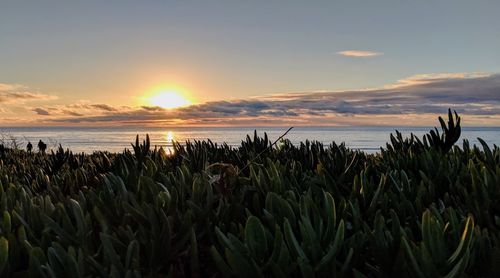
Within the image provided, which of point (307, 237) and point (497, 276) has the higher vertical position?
point (307, 237)

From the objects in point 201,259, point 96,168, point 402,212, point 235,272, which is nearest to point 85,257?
point 201,259

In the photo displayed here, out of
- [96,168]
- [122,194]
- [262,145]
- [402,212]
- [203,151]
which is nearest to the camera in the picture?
[402,212]

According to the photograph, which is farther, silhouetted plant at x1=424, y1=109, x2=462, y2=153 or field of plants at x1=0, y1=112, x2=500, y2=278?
silhouetted plant at x1=424, y1=109, x2=462, y2=153

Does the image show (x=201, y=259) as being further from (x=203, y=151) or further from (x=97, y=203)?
(x=203, y=151)

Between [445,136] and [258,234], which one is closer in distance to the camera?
[258,234]

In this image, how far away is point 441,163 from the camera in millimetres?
3326

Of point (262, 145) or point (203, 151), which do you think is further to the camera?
point (262, 145)

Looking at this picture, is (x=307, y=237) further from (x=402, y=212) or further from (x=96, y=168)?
(x=96, y=168)

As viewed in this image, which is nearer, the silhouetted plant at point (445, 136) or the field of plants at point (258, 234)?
the field of plants at point (258, 234)

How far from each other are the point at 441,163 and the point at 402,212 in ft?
3.99

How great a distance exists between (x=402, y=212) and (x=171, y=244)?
3.19ft

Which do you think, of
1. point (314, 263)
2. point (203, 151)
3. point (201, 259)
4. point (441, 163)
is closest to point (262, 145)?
point (203, 151)

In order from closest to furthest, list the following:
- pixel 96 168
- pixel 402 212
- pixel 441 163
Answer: pixel 402 212, pixel 441 163, pixel 96 168

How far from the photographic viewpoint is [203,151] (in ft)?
13.0
